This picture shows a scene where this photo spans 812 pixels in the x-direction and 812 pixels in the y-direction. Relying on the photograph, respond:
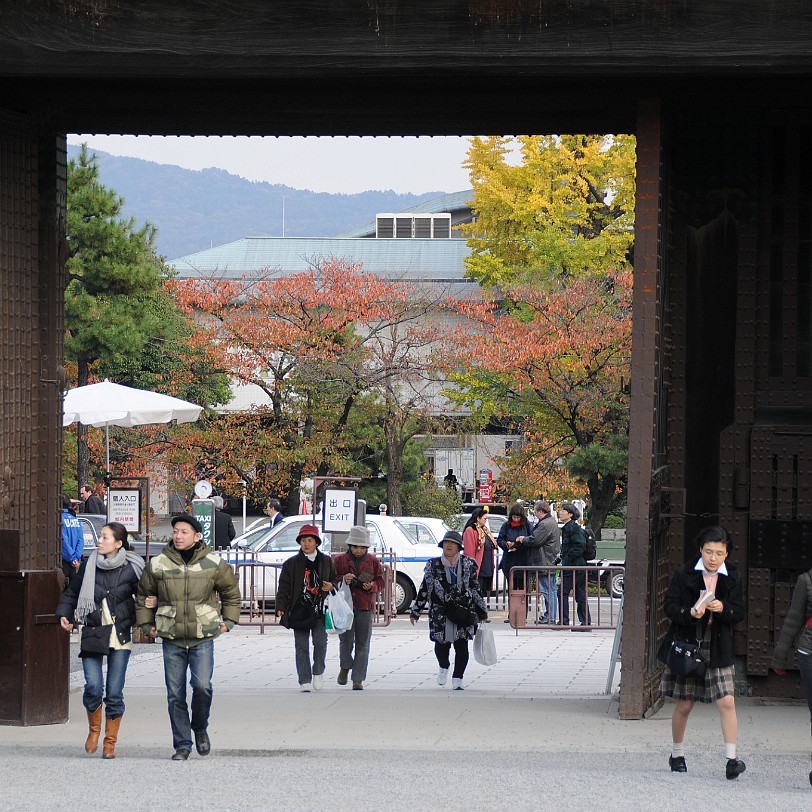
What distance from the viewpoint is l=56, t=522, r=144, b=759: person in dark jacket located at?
9.48 meters

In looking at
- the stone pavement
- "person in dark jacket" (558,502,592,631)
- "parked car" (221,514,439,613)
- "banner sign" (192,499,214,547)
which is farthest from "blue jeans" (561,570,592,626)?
the stone pavement

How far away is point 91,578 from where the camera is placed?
9523 millimetres

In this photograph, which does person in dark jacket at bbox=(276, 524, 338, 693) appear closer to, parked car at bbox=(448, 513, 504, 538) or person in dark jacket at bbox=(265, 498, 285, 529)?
person in dark jacket at bbox=(265, 498, 285, 529)

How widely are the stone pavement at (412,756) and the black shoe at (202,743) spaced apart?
6 centimetres

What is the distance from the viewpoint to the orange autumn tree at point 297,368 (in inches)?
1442

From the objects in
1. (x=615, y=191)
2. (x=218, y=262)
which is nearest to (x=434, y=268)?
(x=218, y=262)

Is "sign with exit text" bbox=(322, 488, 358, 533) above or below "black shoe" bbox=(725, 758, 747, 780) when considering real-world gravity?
above

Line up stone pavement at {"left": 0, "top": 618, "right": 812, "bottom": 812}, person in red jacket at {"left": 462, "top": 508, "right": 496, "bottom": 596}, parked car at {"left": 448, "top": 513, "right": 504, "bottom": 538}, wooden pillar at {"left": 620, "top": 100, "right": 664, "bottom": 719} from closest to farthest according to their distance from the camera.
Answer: stone pavement at {"left": 0, "top": 618, "right": 812, "bottom": 812}, wooden pillar at {"left": 620, "top": 100, "right": 664, "bottom": 719}, person in red jacket at {"left": 462, "top": 508, "right": 496, "bottom": 596}, parked car at {"left": 448, "top": 513, "right": 504, "bottom": 538}

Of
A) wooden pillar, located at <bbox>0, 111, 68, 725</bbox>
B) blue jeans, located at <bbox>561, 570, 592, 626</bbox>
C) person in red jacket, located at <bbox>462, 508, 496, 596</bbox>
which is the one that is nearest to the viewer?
wooden pillar, located at <bbox>0, 111, 68, 725</bbox>

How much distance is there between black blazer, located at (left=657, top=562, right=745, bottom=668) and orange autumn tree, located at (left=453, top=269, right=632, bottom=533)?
22061 millimetres

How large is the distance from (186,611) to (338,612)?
4.02 m

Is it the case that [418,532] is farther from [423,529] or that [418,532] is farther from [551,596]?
[551,596]

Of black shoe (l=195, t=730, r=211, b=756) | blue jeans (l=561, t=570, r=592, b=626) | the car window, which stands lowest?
blue jeans (l=561, t=570, r=592, b=626)

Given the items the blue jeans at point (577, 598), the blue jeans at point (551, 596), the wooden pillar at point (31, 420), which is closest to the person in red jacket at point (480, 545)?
the blue jeans at point (551, 596)
